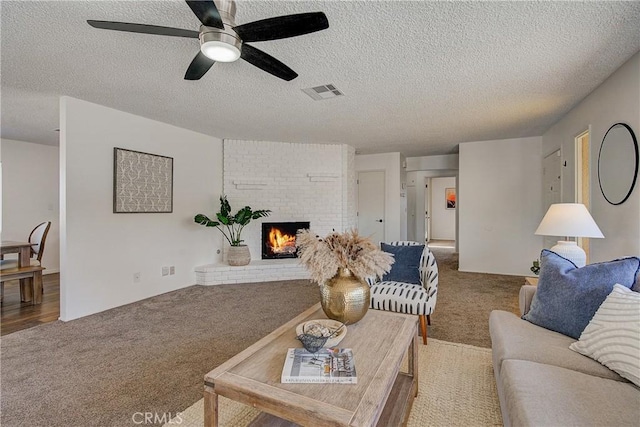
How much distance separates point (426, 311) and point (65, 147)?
389 centimetres

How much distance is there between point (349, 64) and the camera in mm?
2457

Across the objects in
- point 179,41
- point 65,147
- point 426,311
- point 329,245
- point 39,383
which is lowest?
point 39,383

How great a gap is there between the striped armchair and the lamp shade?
3.23 ft

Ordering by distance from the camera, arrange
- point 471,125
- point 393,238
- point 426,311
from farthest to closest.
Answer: point 393,238 → point 471,125 → point 426,311

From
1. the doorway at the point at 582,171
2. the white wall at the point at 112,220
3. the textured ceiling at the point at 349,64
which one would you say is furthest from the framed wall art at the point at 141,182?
the doorway at the point at 582,171

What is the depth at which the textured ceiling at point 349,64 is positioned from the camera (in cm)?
182

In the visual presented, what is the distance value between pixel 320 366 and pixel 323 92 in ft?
8.52

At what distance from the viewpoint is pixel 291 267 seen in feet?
16.3

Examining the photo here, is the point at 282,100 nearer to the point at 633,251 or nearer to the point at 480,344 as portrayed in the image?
the point at 480,344

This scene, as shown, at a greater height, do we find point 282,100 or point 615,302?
point 282,100

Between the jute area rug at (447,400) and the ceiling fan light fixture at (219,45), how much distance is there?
205 cm

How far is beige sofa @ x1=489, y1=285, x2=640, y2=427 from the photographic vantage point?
105 cm

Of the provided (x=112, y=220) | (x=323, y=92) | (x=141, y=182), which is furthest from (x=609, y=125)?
(x=112, y=220)

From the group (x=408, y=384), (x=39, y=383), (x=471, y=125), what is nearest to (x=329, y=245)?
(x=408, y=384)
